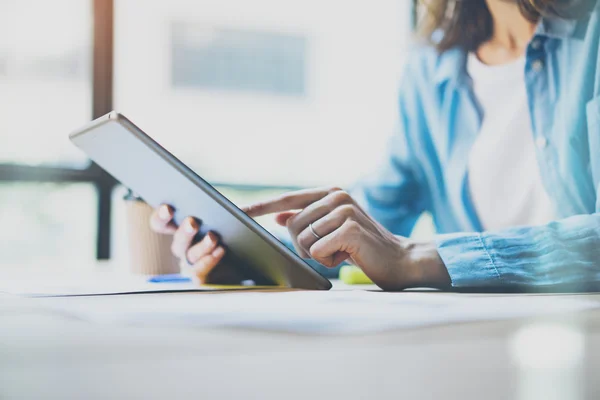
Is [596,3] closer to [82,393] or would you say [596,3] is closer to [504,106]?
[504,106]

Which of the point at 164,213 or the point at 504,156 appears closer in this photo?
the point at 164,213

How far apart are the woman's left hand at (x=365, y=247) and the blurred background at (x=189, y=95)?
1.28ft

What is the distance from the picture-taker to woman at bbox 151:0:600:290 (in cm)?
69

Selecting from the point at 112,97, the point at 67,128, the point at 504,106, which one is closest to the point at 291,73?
the point at 67,128

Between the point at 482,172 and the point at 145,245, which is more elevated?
the point at 482,172

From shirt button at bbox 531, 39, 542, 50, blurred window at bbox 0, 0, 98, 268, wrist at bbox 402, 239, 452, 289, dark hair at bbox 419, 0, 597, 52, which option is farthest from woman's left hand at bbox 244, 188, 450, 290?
blurred window at bbox 0, 0, 98, 268

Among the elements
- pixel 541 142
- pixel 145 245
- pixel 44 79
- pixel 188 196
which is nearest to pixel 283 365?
pixel 188 196

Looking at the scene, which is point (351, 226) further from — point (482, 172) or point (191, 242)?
point (482, 172)

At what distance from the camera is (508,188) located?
1.16 metres

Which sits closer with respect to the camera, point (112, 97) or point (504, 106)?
point (504, 106)

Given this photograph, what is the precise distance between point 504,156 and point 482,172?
5cm

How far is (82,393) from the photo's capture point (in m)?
0.24

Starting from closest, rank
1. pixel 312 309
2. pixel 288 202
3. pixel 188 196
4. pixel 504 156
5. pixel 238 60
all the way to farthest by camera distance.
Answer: pixel 312 309 → pixel 188 196 → pixel 288 202 → pixel 504 156 → pixel 238 60

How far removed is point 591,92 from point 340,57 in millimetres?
4461
